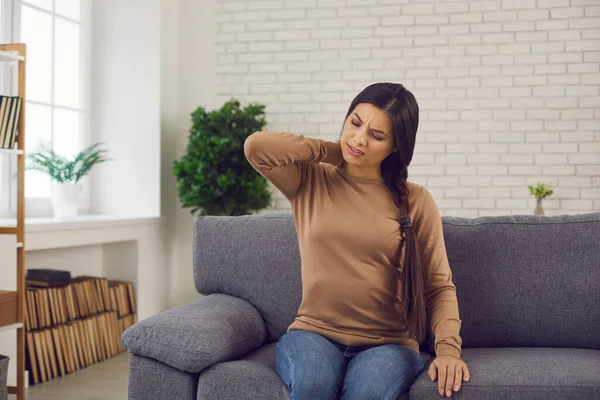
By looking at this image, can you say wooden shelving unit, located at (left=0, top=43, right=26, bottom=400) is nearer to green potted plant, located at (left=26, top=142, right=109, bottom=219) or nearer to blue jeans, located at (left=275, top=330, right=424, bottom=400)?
green potted plant, located at (left=26, top=142, right=109, bottom=219)

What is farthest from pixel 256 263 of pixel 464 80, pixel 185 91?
pixel 185 91

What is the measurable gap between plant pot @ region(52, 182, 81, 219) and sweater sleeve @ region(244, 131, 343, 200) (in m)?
2.45

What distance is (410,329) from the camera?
7.12 ft

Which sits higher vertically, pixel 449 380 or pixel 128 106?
pixel 128 106

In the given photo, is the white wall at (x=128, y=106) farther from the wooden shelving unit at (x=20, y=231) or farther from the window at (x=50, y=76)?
the wooden shelving unit at (x=20, y=231)

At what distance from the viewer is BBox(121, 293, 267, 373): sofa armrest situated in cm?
218

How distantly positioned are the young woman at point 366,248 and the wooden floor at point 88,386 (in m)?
1.75

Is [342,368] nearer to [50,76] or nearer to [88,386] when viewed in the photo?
[88,386]

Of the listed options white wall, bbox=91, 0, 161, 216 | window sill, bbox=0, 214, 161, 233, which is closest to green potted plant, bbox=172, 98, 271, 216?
white wall, bbox=91, 0, 161, 216

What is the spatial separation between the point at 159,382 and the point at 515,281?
121cm

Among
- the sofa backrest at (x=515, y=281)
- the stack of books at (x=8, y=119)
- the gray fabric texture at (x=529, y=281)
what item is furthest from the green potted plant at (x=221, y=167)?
the gray fabric texture at (x=529, y=281)

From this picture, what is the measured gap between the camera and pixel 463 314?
98.0 inches

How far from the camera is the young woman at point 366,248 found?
2.13 m

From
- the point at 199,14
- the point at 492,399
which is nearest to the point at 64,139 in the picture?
the point at 199,14
